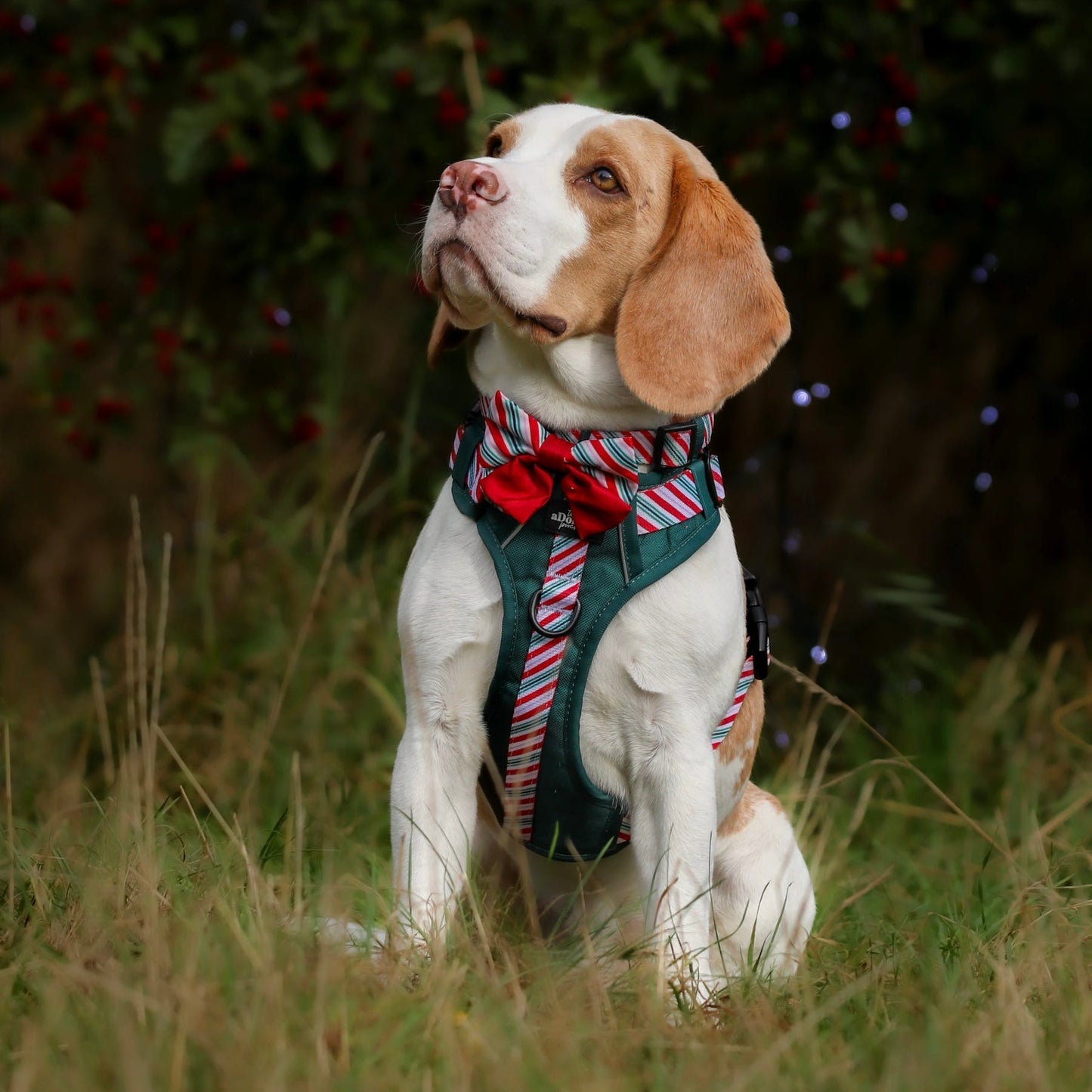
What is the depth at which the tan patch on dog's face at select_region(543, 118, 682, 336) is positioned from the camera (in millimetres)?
2590

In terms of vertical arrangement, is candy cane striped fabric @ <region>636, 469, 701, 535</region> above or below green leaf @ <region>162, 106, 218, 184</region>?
below

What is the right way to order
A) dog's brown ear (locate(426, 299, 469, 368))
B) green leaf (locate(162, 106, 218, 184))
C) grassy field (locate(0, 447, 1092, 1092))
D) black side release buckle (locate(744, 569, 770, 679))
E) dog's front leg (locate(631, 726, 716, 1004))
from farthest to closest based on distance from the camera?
green leaf (locate(162, 106, 218, 184)) < dog's brown ear (locate(426, 299, 469, 368)) < black side release buckle (locate(744, 569, 770, 679)) < dog's front leg (locate(631, 726, 716, 1004)) < grassy field (locate(0, 447, 1092, 1092))

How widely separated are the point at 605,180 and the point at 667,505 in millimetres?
605

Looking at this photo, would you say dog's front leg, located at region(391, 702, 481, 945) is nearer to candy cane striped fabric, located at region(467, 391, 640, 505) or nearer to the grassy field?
the grassy field

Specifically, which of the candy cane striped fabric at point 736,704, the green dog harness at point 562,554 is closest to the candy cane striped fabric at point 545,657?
the green dog harness at point 562,554

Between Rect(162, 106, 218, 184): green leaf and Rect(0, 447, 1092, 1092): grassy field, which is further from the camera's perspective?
Rect(162, 106, 218, 184): green leaf

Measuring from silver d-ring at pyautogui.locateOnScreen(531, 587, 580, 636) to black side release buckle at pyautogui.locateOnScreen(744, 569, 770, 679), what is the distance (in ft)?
1.49

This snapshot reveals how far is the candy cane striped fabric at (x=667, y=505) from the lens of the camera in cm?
252

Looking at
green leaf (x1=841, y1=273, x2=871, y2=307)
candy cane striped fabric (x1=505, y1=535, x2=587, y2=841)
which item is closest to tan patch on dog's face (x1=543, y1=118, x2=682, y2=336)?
candy cane striped fabric (x1=505, y1=535, x2=587, y2=841)

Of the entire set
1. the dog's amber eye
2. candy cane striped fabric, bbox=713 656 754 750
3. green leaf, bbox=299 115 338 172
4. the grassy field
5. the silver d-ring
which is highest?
the dog's amber eye

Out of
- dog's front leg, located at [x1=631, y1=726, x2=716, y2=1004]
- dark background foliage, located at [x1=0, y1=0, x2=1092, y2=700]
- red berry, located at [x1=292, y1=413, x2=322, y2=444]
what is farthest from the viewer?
red berry, located at [x1=292, y1=413, x2=322, y2=444]

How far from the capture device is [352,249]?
14.0ft

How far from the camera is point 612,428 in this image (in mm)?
2670

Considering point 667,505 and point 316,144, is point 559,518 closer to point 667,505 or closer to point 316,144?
point 667,505
